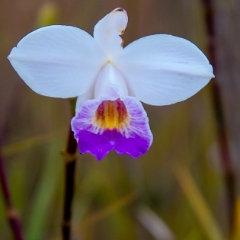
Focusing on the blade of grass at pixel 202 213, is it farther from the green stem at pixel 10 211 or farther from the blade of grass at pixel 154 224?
the green stem at pixel 10 211

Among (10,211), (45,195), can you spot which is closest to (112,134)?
(10,211)

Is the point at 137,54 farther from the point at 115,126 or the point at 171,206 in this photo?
the point at 171,206

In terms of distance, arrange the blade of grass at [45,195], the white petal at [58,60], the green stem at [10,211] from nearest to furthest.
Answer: the white petal at [58,60] < the green stem at [10,211] < the blade of grass at [45,195]

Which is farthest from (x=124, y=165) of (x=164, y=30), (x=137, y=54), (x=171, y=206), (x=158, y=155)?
(x=137, y=54)

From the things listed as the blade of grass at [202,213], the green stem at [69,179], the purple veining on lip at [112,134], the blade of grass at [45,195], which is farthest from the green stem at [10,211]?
the blade of grass at [202,213]

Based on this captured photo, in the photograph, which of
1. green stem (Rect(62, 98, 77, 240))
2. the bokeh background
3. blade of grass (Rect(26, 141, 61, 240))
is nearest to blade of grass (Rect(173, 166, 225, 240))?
the bokeh background

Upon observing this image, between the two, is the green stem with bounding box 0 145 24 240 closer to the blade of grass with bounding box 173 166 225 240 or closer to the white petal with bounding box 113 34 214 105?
the white petal with bounding box 113 34 214 105

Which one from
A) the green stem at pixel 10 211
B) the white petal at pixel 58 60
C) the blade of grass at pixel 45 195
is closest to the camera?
the white petal at pixel 58 60

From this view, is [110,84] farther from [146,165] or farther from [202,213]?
[146,165]
